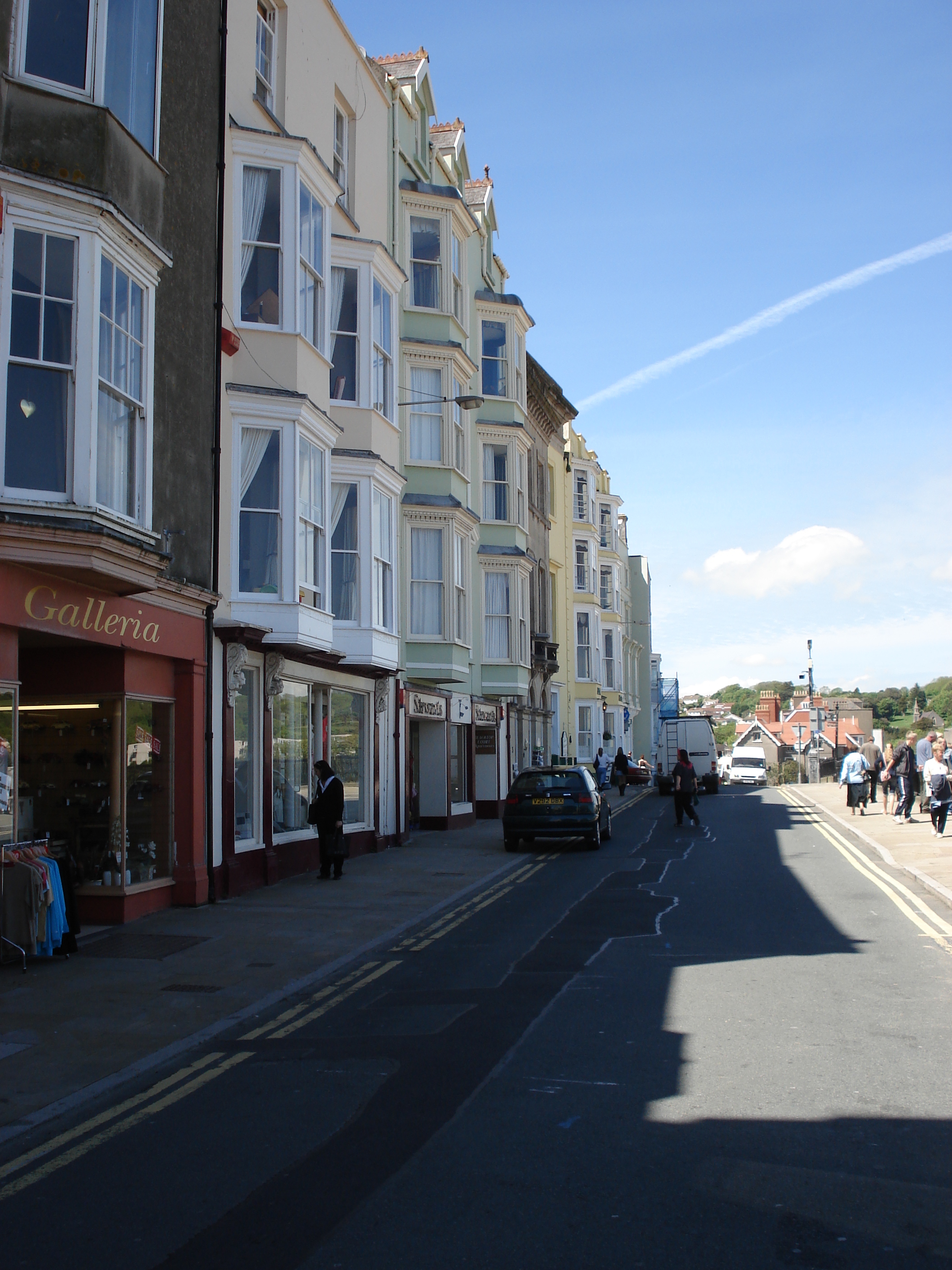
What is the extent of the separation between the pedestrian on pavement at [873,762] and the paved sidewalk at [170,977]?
17.2 metres

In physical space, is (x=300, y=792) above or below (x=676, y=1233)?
above

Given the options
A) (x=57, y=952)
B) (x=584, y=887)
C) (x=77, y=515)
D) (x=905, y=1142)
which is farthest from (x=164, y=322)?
(x=905, y=1142)

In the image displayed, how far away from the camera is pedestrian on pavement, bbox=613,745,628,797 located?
44344 mm

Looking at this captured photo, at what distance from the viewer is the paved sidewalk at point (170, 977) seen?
7184 mm

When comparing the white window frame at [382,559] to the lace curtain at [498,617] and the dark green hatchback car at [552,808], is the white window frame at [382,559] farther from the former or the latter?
the lace curtain at [498,617]

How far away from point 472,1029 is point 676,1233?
347 cm

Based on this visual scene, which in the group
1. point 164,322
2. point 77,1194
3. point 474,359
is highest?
point 474,359

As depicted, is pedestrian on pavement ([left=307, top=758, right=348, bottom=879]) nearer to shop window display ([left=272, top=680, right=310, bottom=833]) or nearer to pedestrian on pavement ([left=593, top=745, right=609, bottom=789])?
shop window display ([left=272, top=680, right=310, bottom=833])

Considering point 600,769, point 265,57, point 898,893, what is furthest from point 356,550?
point 600,769

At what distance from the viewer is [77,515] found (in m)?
10.5

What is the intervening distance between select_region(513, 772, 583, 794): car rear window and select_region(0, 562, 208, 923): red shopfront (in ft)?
28.2

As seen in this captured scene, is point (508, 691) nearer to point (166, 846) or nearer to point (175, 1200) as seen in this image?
A: point (166, 846)

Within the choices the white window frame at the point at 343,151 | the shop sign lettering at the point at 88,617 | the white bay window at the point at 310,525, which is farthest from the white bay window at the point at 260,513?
the white window frame at the point at 343,151

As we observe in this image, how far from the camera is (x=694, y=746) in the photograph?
42156mm
